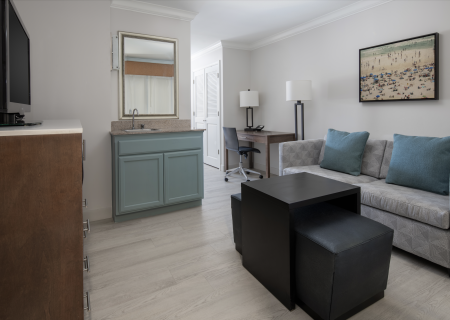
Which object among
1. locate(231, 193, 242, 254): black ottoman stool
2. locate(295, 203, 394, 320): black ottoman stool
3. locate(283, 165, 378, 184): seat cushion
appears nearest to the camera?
locate(295, 203, 394, 320): black ottoman stool

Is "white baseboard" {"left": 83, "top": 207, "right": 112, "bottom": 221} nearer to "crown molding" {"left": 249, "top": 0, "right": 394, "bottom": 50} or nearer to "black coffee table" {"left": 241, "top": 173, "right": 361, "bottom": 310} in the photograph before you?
"black coffee table" {"left": 241, "top": 173, "right": 361, "bottom": 310}

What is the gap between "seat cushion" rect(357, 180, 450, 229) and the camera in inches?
71.0

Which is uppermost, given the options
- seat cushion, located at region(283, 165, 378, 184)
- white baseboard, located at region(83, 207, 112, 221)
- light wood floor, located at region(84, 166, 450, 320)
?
seat cushion, located at region(283, 165, 378, 184)

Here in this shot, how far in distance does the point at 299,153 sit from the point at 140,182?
191 centimetres

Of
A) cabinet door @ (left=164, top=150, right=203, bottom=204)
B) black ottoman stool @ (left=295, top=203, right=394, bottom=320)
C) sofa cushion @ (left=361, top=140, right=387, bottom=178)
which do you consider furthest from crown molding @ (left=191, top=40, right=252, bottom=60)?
black ottoman stool @ (left=295, top=203, right=394, bottom=320)

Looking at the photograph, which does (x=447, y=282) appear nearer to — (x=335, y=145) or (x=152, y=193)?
(x=335, y=145)

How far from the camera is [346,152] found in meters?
2.95

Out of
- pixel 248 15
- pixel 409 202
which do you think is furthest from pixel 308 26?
pixel 409 202

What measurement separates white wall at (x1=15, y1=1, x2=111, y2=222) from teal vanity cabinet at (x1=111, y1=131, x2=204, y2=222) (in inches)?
6.9

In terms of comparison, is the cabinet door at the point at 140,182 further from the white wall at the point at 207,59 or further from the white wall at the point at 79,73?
the white wall at the point at 207,59

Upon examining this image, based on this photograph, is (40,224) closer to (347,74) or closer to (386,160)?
(386,160)

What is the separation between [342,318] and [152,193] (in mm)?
2106

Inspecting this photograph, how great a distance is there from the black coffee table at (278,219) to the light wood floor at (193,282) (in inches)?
4.0

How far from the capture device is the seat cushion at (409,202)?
180cm
